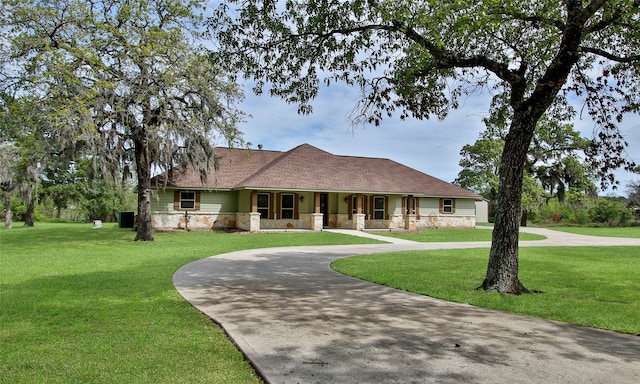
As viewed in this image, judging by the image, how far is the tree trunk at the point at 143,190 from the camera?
19125mm

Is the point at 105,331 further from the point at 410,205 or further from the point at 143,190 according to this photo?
the point at 410,205

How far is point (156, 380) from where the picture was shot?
373 centimetres

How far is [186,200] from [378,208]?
11.9 m

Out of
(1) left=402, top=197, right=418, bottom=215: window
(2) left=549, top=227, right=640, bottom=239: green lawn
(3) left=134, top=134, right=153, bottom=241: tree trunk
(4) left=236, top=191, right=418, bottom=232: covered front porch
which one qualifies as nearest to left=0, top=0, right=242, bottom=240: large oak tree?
(3) left=134, top=134, right=153, bottom=241: tree trunk

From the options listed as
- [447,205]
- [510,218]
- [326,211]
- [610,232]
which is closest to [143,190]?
[326,211]

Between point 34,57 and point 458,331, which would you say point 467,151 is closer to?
point 34,57

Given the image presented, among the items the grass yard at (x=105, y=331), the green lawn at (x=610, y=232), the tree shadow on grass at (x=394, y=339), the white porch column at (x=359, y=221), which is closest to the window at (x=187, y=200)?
the white porch column at (x=359, y=221)

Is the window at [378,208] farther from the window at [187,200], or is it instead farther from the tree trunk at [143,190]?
the tree trunk at [143,190]

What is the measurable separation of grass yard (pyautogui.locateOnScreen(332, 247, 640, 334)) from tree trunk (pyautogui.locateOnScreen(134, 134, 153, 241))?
10206 mm

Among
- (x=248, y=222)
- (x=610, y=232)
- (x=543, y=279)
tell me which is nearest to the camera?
(x=543, y=279)

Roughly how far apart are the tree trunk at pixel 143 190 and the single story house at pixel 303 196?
327 cm

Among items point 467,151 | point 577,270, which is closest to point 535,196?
point 467,151

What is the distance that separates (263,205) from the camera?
2630cm

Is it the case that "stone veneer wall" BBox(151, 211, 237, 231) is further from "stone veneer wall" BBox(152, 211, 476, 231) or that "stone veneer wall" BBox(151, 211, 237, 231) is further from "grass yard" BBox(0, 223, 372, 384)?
"grass yard" BBox(0, 223, 372, 384)
